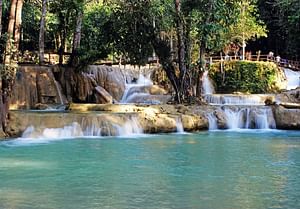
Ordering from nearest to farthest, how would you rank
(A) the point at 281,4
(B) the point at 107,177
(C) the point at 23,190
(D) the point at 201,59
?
(C) the point at 23,190 < (B) the point at 107,177 < (D) the point at 201,59 < (A) the point at 281,4

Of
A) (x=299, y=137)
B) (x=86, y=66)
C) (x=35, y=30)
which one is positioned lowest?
(x=299, y=137)

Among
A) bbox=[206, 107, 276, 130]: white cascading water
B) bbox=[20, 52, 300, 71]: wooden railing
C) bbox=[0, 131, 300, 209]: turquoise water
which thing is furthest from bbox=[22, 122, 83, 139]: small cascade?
bbox=[20, 52, 300, 71]: wooden railing

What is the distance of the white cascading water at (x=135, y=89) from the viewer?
27.7 meters

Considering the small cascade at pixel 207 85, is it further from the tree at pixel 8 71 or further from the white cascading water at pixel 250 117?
the tree at pixel 8 71

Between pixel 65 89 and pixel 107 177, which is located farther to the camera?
pixel 65 89

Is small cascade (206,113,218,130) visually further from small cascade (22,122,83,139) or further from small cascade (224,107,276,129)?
A: small cascade (22,122,83,139)

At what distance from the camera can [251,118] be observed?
851 inches

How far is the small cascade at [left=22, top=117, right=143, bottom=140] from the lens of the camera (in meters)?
17.3

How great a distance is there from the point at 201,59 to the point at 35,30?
1412 cm

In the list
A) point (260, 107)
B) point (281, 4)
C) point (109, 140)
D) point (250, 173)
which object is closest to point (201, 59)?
point (260, 107)

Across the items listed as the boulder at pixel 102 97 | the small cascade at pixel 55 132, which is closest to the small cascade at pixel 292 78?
the boulder at pixel 102 97

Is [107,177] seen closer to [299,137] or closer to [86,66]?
[299,137]

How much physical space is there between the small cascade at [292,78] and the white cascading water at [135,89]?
9.48 m

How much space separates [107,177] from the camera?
34.4 ft
